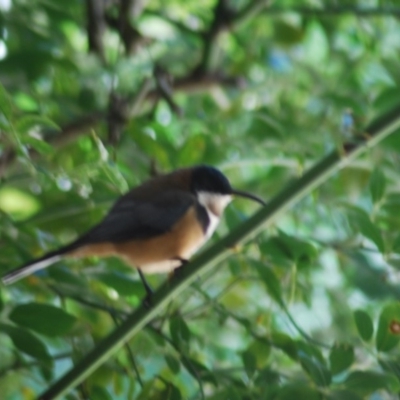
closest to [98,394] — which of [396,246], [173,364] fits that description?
[173,364]

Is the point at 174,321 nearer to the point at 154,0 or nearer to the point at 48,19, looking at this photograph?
the point at 48,19

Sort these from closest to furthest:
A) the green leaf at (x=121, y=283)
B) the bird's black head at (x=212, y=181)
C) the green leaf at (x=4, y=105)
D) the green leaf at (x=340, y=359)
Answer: the green leaf at (x=4, y=105), the green leaf at (x=340, y=359), the green leaf at (x=121, y=283), the bird's black head at (x=212, y=181)

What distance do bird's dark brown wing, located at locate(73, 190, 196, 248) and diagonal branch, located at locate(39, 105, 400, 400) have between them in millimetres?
187

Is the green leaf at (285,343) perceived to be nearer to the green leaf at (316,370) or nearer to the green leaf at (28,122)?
the green leaf at (316,370)

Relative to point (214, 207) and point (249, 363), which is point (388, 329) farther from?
point (214, 207)

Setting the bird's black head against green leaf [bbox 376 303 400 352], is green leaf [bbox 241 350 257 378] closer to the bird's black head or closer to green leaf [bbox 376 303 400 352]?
green leaf [bbox 376 303 400 352]

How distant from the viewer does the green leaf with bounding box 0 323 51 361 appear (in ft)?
2.27

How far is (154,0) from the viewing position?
1408mm

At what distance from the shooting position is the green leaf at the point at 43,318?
0.70 metres

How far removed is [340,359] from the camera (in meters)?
0.68

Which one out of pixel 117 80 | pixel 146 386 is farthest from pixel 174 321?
pixel 117 80

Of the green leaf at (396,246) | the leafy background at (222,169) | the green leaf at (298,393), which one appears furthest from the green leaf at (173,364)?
the green leaf at (396,246)

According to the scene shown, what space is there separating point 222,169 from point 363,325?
36cm

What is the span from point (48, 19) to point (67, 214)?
349 millimetres
